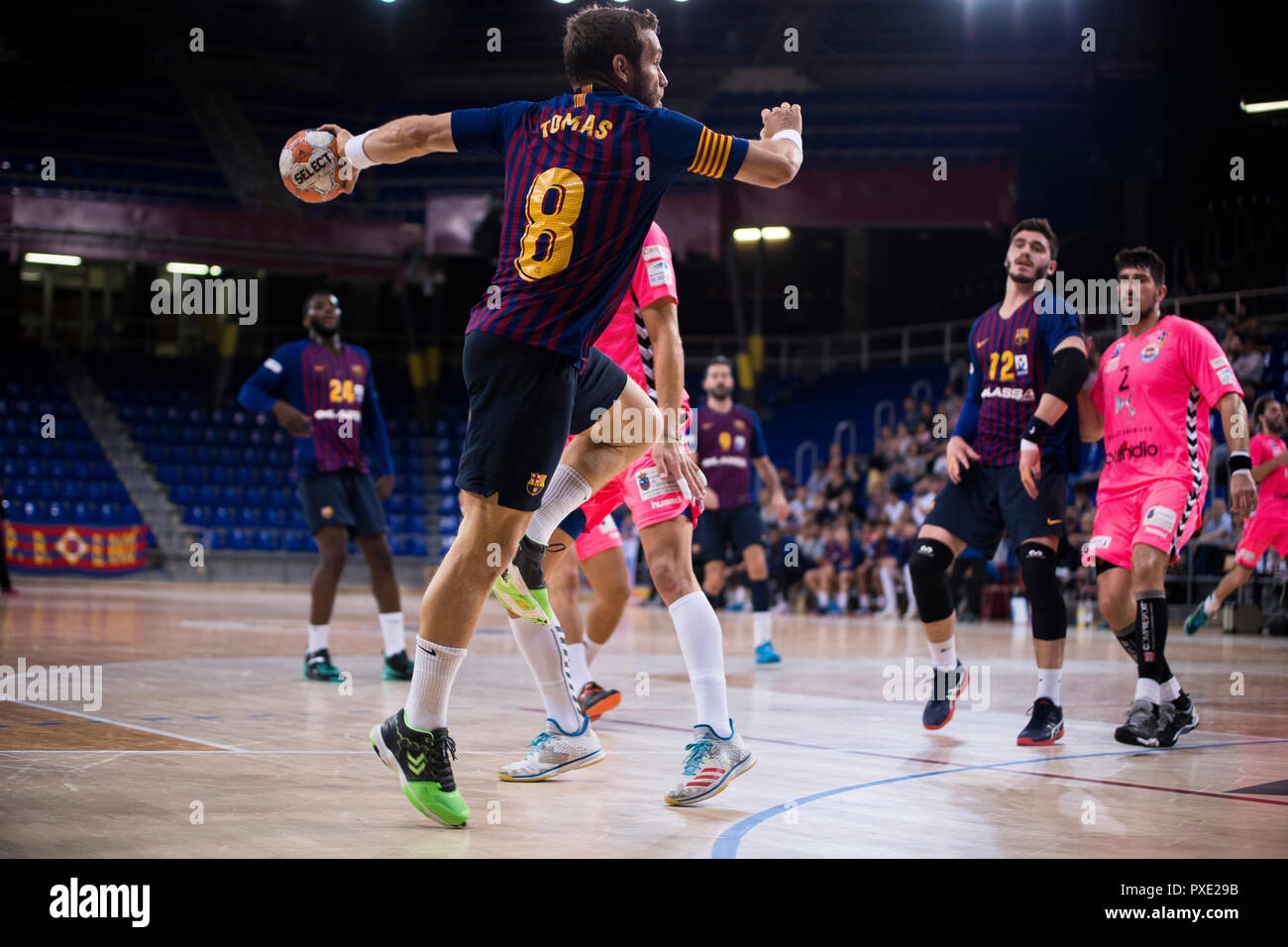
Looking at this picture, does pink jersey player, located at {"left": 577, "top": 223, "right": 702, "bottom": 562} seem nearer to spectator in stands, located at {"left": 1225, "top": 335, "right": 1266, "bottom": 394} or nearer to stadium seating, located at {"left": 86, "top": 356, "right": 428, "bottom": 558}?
spectator in stands, located at {"left": 1225, "top": 335, "right": 1266, "bottom": 394}

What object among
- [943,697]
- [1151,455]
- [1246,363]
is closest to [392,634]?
[943,697]

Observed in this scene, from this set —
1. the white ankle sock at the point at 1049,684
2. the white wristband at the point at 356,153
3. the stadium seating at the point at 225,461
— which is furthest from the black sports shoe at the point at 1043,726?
the stadium seating at the point at 225,461

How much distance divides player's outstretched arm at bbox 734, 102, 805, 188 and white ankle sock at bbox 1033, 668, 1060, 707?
2787 mm

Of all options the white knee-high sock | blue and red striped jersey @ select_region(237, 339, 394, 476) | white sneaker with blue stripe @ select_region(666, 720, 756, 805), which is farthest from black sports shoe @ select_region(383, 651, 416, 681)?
the white knee-high sock

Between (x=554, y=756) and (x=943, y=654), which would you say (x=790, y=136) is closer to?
(x=554, y=756)

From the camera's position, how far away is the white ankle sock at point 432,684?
11.2ft

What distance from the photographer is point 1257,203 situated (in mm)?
21172

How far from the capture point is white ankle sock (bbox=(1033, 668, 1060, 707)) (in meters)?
5.30

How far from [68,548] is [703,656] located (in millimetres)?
21312

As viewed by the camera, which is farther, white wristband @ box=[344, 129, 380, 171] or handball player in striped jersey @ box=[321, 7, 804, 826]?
white wristband @ box=[344, 129, 380, 171]

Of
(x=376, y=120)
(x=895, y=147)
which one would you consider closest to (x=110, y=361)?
(x=376, y=120)

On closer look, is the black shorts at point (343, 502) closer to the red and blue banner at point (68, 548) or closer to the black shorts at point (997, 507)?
the black shorts at point (997, 507)

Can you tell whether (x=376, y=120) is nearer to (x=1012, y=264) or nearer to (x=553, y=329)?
(x=1012, y=264)

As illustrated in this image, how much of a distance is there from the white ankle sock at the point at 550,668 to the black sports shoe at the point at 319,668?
3155 millimetres
